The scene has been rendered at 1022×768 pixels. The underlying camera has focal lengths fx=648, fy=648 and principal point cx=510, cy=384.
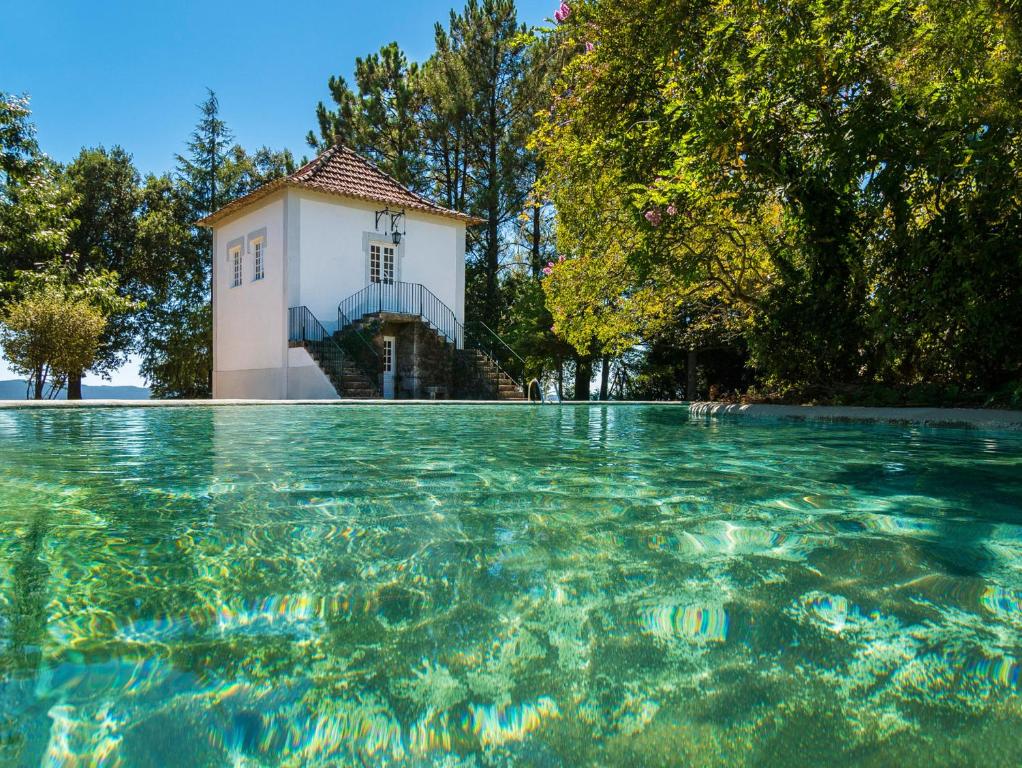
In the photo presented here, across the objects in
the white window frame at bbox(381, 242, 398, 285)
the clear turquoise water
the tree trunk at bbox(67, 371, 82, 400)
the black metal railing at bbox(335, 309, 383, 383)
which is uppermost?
the white window frame at bbox(381, 242, 398, 285)

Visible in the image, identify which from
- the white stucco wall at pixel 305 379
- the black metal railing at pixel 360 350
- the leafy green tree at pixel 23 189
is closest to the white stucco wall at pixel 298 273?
the white stucco wall at pixel 305 379

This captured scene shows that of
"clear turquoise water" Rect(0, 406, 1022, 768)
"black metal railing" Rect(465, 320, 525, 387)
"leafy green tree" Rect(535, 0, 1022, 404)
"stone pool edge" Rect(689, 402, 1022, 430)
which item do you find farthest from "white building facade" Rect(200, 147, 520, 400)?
"clear turquoise water" Rect(0, 406, 1022, 768)

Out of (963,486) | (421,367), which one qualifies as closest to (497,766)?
(963,486)

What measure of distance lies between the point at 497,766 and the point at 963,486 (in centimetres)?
338

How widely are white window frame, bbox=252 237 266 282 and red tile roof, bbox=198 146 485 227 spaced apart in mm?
1114

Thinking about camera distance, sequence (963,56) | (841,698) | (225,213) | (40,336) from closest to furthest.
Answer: (841,698) < (963,56) < (40,336) < (225,213)

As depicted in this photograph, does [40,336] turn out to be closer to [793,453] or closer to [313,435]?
[313,435]

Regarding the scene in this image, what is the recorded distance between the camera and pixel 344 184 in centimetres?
1830

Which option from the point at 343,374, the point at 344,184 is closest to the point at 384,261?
the point at 344,184

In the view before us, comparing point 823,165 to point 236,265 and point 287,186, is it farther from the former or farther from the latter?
point 236,265

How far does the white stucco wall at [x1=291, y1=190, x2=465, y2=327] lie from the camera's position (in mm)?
17406

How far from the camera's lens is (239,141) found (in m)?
27.5

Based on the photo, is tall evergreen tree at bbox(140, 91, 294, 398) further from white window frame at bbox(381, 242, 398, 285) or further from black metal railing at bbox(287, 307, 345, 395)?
white window frame at bbox(381, 242, 398, 285)

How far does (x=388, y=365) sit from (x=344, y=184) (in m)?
5.32
